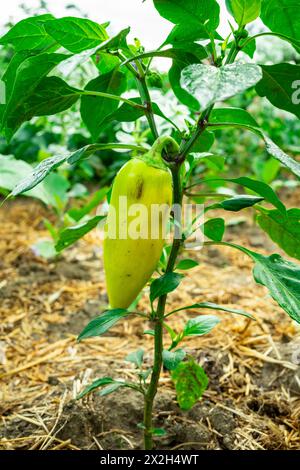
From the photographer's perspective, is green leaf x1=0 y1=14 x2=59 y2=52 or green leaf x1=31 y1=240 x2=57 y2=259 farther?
green leaf x1=31 y1=240 x2=57 y2=259

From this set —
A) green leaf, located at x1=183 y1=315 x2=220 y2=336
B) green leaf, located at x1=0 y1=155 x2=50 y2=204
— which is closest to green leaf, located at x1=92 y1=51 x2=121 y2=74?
green leaf, located at x1=183 y1=315 x2=220 y2=336

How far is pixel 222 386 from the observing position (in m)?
1.14

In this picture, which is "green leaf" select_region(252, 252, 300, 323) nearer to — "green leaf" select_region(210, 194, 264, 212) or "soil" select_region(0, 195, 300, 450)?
"green leaf" select_region(210, 194, 264, 212)

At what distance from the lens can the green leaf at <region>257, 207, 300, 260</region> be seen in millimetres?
807

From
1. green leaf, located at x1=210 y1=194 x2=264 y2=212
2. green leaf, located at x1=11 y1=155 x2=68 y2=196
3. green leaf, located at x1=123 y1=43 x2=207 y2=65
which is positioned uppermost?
green leaf, located at x1=123 y1=43 x2=207 y2=65

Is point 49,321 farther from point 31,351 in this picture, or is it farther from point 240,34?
point 240,34

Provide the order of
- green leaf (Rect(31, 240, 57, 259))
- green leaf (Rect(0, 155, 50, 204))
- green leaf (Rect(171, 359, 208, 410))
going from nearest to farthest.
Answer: green leaf (Rect(171, 359, 208, 410))
green leaf (Rect(0, 155, 50, 204))
green leaf (Rect(31, 240, 57, 259))

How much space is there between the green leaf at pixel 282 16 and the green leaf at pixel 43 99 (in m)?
0.29

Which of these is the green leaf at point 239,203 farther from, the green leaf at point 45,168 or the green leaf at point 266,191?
the green leaf at point 45,168

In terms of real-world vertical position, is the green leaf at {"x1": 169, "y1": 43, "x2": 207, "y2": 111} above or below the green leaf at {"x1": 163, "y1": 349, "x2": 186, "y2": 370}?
above

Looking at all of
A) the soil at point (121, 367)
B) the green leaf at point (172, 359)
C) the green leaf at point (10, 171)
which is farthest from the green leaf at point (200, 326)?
the green leaf at point (10, 171)

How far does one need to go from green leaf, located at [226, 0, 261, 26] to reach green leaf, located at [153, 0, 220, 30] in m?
0.03

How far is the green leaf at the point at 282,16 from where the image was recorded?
0.70 meters
